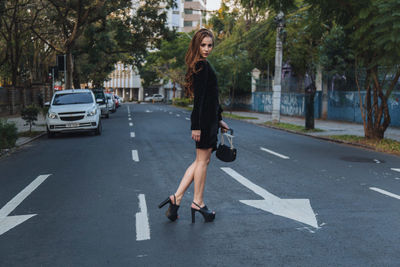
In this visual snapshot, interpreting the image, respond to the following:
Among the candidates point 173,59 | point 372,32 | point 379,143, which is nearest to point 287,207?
point 372,32

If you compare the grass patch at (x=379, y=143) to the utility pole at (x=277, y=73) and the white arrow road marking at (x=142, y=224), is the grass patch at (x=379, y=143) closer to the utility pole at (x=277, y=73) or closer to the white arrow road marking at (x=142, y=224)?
the utility pole at (x=277, y=73)

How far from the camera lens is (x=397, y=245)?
14.6ft

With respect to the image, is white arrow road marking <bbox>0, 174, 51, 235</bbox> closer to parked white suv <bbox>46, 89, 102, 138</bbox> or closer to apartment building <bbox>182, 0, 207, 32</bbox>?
parked white suv <bbox>46, 89, 102, 138</bbox>

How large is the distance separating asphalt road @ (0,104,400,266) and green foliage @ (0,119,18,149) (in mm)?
2383

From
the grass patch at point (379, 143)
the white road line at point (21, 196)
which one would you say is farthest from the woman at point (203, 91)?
the grass patch at point (379, 143)

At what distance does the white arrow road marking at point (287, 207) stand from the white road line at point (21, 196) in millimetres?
3104

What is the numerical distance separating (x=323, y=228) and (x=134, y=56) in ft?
116

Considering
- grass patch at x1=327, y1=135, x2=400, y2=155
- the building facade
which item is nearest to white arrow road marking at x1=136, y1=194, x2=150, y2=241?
grass patch at x1=327, y1=135, x2=400, y2=155

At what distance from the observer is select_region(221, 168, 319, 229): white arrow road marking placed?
17.9 ft

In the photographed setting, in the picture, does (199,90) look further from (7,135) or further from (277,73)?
(277,73)

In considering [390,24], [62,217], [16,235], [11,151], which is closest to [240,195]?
[62,217]

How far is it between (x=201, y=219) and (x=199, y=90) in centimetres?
153

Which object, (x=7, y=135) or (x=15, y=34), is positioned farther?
(x=15, y=34)

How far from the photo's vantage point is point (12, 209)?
6.18 metres
